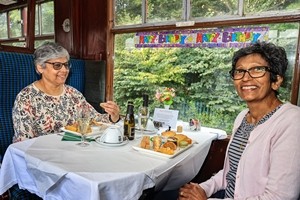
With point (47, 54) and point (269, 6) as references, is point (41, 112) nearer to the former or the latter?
point (47, 54)

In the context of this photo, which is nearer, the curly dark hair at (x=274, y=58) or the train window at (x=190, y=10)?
the curly dark hair at (x=274, y=58)

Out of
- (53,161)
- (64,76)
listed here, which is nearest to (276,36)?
(64,76)

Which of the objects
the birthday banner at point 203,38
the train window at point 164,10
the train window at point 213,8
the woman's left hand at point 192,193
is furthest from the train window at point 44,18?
the woman's left hand at point 192,193

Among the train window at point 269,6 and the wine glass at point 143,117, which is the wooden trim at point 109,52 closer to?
the wine glass at point 143,117

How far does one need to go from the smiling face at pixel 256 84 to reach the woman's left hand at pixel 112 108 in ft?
3.21

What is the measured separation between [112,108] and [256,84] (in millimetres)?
1052

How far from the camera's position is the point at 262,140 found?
3.32 feet

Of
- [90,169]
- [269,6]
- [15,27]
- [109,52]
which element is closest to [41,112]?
[90,169]

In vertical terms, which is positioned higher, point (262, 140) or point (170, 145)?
point (262, 140)

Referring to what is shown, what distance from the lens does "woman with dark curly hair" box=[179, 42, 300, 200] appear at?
919 mm

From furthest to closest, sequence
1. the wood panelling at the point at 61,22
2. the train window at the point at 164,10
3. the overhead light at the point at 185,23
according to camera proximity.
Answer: the wood panelling at the point at 61,22
the train window at the point at 164,10
the overhead light at the point at 185,23

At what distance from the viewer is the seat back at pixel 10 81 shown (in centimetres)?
194

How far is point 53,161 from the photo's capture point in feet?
3.52

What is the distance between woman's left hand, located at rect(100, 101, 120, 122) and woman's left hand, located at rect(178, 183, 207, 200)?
803 millimetres
